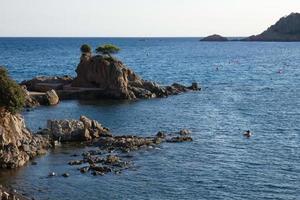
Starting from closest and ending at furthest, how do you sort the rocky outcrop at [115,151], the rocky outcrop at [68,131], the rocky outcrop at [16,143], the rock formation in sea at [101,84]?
the rocky outcrop at [16,143], the rocky outcrop at [115,151], the rocky outcrop at [68,131], the rock formation in sea at [101,84]

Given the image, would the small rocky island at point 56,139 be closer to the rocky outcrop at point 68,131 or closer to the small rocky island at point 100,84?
the rocky outcrop at point 68,131

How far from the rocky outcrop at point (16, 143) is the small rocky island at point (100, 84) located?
46.4m

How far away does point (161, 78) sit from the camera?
545 feet

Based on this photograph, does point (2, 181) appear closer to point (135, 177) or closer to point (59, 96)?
point (135, 177)

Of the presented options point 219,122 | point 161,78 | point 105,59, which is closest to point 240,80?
point 161,78

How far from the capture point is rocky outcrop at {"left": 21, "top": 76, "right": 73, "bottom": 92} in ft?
397

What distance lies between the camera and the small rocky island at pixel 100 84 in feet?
385

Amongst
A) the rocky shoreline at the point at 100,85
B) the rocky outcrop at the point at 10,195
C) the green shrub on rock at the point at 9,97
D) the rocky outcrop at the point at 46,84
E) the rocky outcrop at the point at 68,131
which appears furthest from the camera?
the rocky outcrop at the point at 46,84

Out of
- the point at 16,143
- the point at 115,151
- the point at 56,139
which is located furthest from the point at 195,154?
the point at 16,143

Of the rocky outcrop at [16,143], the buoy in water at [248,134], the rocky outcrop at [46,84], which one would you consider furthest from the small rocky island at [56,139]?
the rocky outcrop at [46,84]

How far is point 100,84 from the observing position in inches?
4747

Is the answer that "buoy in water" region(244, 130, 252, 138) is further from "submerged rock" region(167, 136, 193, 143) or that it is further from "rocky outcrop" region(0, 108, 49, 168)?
"rocky outcrop" region(0, 108, 49, 168)

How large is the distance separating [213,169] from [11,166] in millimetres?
21493

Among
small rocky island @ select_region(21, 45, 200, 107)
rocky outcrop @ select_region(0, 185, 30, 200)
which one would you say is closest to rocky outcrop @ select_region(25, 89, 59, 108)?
small rocky island @ select_region(21, 45, 200, 107)
